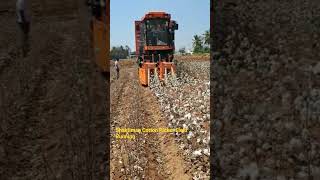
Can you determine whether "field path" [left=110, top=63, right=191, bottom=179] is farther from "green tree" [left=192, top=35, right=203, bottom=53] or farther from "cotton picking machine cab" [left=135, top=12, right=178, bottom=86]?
"green tree" [left=192, top=35, right=203, bottom=53]

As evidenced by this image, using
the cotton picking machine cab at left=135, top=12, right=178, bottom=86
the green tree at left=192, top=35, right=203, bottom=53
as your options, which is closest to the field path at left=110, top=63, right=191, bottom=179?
the cotton picking machine cab at left=135, top=12, right=178, bottom=86

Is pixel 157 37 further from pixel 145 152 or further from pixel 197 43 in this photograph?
pixel 197 43

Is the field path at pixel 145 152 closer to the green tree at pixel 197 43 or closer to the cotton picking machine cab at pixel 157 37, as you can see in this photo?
the cotton picking machine cab at pixel 157 37

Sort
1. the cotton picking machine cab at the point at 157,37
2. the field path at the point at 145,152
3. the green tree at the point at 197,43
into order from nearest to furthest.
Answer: the field path at the point at 145,152 → the cotton picking machine cab at the point at 157,37 → the green tree at the point at 197,43

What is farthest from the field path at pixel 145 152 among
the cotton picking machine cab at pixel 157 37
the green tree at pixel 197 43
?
the green tree at pixel 197 43

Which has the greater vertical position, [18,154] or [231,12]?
[231,12]

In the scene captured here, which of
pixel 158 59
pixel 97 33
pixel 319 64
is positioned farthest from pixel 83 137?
pixel 158 59

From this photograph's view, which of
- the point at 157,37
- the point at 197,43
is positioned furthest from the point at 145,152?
the point at 197,43

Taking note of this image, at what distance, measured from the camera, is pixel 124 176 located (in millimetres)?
7457

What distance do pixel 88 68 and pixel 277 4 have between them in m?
2.18

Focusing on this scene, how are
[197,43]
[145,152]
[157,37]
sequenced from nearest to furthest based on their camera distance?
1. [145,152]
2. [157,37]
3. [197,43]

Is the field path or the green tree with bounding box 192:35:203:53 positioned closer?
the field path

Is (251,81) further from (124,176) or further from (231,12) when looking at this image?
(124,176)

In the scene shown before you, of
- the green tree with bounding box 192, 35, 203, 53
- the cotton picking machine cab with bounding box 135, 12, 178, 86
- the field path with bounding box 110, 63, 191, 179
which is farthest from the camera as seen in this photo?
the green tree with bounding box 192, 35, 203, 53
